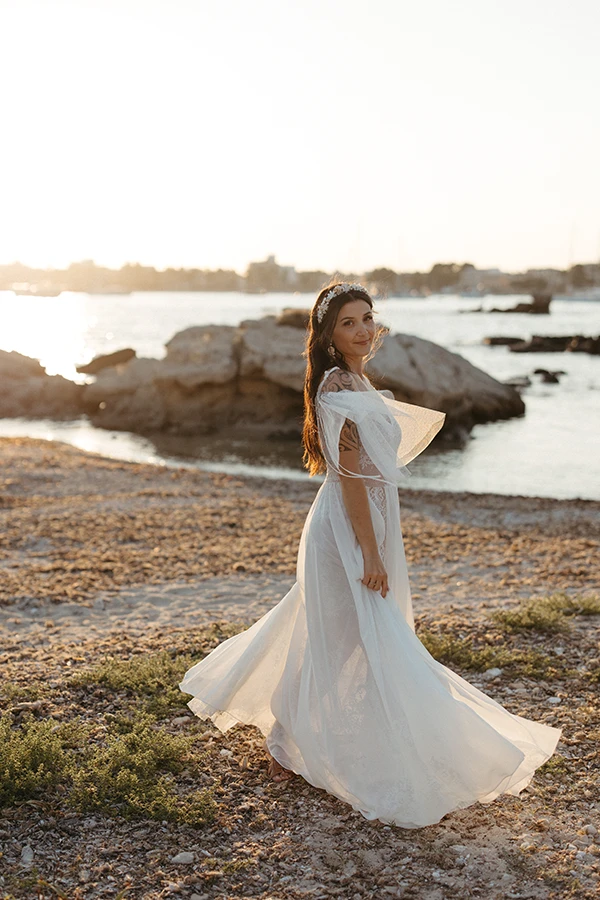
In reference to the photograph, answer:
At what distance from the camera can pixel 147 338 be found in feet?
257

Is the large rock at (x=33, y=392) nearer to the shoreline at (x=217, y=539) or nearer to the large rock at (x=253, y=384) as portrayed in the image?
the large rock at (x=253, y=384)

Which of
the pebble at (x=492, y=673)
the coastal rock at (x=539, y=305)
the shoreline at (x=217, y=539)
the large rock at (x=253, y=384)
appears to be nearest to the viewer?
Result: the pebble at (x=492, y=673)

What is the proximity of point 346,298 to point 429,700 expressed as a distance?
6.60ft

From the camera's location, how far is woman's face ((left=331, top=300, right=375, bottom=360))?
4.25 meters

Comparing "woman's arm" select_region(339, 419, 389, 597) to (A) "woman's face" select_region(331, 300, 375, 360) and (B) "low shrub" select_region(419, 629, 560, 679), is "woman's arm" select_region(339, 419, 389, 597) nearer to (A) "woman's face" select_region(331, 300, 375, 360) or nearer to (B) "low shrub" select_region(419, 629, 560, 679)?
(A) "woman's face" select_region(331, 300, 375, 360)

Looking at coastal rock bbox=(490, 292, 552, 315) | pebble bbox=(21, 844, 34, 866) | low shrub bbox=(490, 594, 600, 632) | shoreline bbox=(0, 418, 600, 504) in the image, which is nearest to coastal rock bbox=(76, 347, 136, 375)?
→ shoreline bbox=(0, 418, 600, 504)

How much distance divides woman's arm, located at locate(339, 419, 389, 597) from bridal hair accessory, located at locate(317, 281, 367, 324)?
59 centimetres

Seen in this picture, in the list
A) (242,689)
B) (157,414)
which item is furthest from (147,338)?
(242,689)

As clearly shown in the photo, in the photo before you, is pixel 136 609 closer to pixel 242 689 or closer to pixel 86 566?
pixel 86 566

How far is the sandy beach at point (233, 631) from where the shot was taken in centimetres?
371

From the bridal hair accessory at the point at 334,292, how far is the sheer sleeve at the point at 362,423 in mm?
307

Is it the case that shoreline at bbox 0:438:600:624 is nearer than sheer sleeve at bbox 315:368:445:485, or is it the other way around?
sheer sleeve at bbox 315:368:445:485

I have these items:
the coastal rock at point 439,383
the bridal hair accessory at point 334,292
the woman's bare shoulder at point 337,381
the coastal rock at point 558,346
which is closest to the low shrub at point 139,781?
the woman's bare shoulder at point 337,381

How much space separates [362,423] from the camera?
13.5 ft
